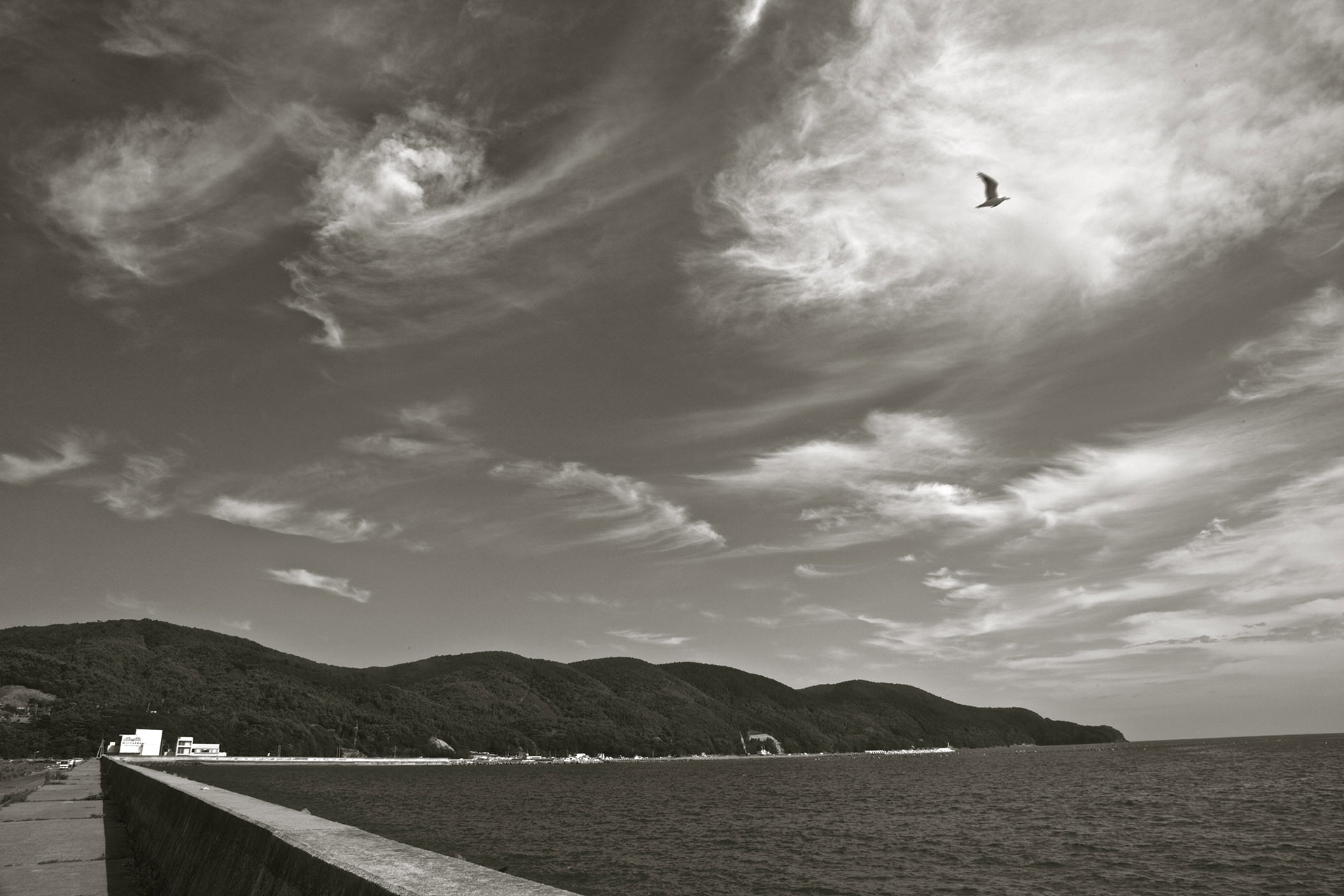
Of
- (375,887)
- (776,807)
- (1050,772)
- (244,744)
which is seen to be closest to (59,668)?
(244,744)

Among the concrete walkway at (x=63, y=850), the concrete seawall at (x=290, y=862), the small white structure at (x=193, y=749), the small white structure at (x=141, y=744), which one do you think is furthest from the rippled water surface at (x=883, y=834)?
the small white structure at (x=193, y=749)

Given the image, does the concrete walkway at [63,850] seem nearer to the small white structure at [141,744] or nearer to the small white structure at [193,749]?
the small white structure at [141,744]

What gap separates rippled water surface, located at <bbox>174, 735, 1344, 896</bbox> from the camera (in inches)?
1315

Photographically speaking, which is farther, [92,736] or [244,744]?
[244,744]

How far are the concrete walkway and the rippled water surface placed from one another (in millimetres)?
14889

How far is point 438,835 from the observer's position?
4678 cm

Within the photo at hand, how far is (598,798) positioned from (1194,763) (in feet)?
408

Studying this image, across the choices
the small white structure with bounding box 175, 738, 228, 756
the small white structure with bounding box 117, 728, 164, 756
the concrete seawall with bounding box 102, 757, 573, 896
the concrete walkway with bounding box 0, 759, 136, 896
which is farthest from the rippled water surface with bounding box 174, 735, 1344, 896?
the small white structure with bounding box 175, 738, 228, 756

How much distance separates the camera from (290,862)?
7.45 m

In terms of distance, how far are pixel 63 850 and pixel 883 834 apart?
42.5 metres

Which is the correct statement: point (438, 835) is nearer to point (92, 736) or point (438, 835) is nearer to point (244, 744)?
point (92, 736)

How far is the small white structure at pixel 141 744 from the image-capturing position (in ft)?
450

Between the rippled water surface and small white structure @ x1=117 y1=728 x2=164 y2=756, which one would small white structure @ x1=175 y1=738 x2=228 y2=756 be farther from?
the rippled water surface

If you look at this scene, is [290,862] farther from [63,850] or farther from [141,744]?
[141,744]
